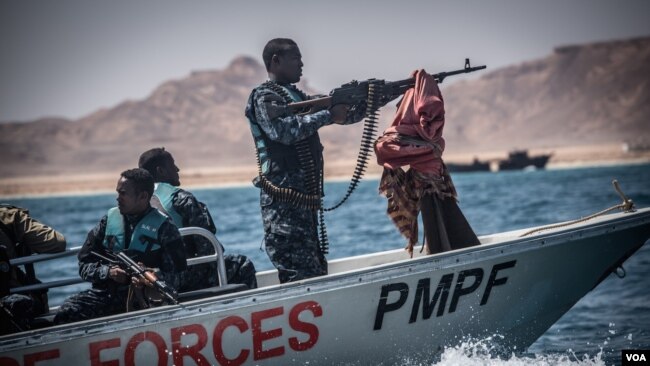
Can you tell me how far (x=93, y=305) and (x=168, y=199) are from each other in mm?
1186

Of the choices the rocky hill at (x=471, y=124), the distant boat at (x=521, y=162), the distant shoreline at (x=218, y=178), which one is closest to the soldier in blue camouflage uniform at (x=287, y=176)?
the distant boat at (x=521, y=162)

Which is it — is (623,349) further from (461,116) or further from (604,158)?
(461,116)

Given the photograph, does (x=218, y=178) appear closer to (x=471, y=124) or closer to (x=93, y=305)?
(x=471, y=124)

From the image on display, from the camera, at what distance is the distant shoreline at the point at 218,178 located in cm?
10050

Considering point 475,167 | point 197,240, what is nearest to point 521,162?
point 475,167

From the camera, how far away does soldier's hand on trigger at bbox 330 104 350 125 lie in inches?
246

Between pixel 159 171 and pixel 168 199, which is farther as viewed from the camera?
pixel 159 171

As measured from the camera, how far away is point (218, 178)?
125m

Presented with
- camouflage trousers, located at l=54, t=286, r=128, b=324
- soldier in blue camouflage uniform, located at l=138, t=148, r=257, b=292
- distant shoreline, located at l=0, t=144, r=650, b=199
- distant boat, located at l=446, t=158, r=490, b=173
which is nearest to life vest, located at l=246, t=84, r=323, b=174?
soldier in blue camouflage uniform, located at l=138, t=148, r=257, b=292

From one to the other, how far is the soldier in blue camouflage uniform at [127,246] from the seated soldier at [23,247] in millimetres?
283

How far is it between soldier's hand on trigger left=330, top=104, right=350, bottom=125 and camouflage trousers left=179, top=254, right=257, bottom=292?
1330 millimetres

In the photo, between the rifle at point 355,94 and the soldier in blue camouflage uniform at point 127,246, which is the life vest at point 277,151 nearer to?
the rifle at point 355,94

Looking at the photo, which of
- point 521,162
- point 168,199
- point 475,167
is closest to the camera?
point 168,199

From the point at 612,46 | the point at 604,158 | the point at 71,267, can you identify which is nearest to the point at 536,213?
the point at 71,267
